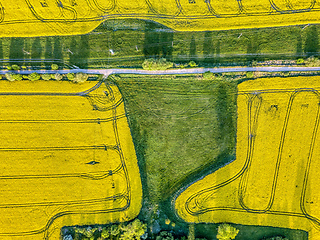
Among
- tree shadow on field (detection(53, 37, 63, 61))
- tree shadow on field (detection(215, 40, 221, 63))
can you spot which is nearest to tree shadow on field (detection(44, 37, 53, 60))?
tree shadow on field (detection(53, 37, 63, 61))

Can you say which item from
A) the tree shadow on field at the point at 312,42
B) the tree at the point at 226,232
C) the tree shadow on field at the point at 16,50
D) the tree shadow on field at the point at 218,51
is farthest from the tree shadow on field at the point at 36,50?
the tree shadow on field at the point at 312,42

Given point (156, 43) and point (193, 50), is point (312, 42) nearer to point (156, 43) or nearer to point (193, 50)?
point (193, 50)

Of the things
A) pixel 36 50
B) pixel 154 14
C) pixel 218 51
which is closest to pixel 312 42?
pixel 218 51

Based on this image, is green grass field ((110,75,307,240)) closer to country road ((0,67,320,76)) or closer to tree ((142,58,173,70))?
country road ((0,67,320,76))

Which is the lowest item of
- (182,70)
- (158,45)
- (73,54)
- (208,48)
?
(182,70)

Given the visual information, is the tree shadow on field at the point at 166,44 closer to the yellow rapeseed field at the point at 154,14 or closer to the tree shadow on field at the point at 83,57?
the yellow rapeseed field at the point at 154,14
